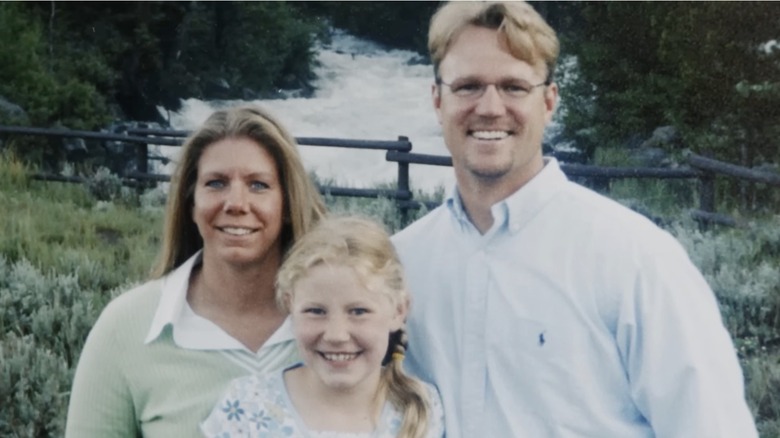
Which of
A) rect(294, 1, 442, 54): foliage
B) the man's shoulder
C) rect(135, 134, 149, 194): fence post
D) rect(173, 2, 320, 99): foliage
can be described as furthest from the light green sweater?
rect(135, 134, 149, 194): fence post

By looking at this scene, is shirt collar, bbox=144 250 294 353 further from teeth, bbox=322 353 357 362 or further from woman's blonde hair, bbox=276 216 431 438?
teeth, bbox=322 353 357 362

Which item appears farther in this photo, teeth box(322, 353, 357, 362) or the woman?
the woman

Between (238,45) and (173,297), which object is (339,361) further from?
(238,45)

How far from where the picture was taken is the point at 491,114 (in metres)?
2.26

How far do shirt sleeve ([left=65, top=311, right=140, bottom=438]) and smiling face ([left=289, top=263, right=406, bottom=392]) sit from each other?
15.2 inches

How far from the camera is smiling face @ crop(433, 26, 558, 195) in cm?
227

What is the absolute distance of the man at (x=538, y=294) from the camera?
215 centimetres

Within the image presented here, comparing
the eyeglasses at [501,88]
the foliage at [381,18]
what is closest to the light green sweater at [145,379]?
the eyeglasses at [501,88]

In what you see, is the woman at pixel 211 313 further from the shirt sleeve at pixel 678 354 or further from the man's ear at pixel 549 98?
the shirt sleeve at pixel 678 354

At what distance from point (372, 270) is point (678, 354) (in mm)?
537

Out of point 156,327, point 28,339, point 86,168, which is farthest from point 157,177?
point 156,327

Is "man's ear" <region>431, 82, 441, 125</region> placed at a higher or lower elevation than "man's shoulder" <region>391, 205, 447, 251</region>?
higher

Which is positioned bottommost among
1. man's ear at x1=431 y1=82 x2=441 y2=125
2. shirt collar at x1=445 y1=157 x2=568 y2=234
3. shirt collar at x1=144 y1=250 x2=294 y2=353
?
shirt collar at x1=144 y1=250 x2=294 y2=353

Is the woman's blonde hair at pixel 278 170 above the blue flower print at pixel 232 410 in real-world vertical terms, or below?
above
